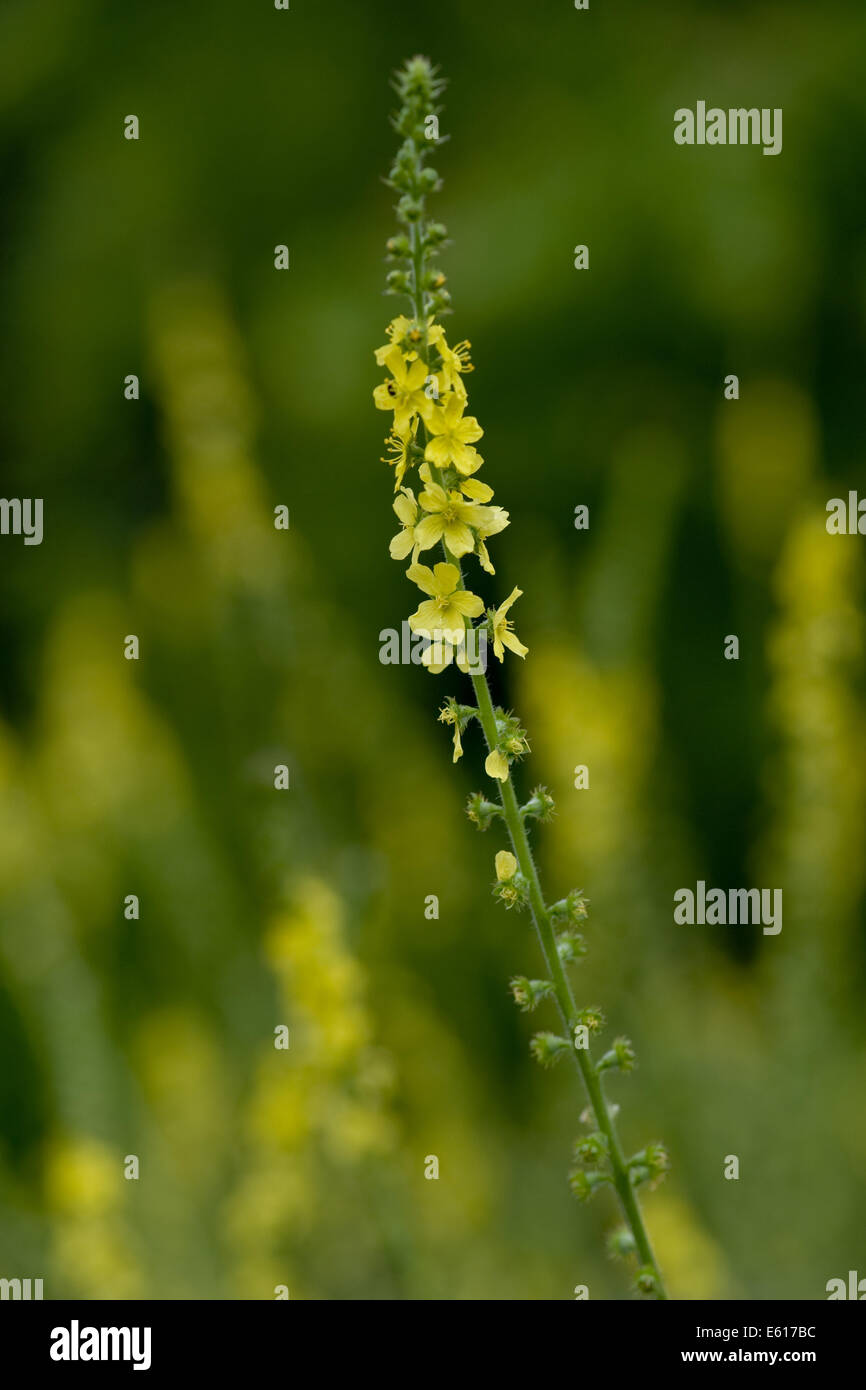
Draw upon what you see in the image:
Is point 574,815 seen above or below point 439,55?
below

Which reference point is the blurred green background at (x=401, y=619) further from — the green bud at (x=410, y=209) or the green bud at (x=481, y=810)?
the green bud at (x=410, y=209)

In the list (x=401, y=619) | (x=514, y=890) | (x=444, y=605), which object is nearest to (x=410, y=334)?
(x=444, y=605)

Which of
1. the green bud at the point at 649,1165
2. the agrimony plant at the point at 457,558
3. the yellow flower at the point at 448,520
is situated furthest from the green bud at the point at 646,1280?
the yellow flower at the point at 448,520

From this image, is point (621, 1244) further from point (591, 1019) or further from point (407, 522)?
point (407, 522)

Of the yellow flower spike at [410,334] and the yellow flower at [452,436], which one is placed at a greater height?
the yellow flower spike at [410,334]

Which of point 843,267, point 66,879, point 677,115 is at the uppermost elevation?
point 677,115

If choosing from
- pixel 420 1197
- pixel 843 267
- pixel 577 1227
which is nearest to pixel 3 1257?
pixel 420 1197
